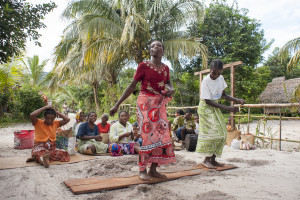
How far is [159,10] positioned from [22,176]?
9383 millimetres

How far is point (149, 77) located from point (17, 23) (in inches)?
66.6

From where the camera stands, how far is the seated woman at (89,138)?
4.85 meters

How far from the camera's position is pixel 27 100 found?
1172 cm

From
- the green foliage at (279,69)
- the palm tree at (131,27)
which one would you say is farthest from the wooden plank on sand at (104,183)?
the green foliage at (279,69)

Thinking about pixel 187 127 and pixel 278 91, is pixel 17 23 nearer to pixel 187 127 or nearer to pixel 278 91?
pixel 187 127

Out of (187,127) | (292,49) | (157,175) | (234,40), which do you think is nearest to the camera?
(157,175)

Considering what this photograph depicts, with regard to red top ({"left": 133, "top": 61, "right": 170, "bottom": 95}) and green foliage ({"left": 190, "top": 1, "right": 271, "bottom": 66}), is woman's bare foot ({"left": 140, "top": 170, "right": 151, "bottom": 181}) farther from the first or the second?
green foliage ({"left": 190, "top": 1, "right": 271, "bottom": 66})

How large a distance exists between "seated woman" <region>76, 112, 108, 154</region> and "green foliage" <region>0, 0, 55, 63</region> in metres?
2.29

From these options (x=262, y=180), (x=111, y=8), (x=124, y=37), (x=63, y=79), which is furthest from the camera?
(x=63, y=79)

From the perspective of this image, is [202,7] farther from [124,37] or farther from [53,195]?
[53,195]

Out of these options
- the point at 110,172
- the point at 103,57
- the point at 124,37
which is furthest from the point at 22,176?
the point at 103,57

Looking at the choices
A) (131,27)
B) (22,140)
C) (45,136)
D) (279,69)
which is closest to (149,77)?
(45,136)

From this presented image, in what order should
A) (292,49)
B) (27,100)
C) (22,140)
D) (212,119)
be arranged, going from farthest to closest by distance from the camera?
(27,100) < (292,49) < (22,140) < (212,119)

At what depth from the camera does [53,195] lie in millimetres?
2451
